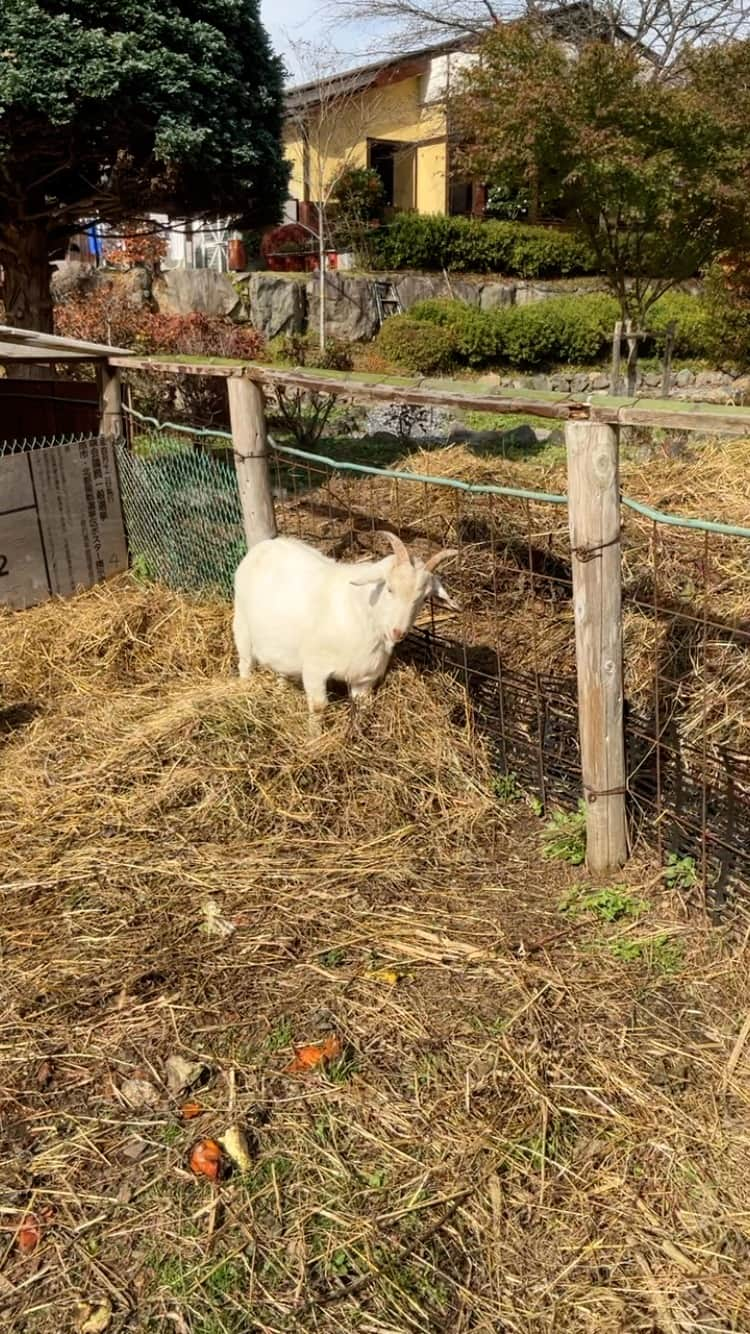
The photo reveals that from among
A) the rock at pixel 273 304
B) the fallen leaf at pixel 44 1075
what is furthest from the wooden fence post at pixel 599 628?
the rock at pixel 273 304

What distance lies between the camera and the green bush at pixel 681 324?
1920 centimetres

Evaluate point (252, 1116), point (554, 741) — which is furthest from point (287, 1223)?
point (554, 741)

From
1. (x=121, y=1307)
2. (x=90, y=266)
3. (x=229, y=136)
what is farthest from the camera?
(x=90, y=266)

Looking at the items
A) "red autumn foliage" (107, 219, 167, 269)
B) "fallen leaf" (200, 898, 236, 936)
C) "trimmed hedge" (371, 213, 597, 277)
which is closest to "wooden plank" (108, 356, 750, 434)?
"fallen leaf" (200, 898, 236, 936)

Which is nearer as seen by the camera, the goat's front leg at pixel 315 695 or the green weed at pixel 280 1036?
the green weed at pixel 280 1036

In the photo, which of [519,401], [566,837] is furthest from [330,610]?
[566,837]

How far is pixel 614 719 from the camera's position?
140 inches

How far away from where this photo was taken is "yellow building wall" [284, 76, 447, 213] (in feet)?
76.6

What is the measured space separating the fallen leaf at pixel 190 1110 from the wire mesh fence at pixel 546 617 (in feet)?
5.87

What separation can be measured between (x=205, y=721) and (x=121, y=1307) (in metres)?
2.51

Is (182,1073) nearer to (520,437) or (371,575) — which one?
(371,575)

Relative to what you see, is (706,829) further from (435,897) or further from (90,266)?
(90,266)

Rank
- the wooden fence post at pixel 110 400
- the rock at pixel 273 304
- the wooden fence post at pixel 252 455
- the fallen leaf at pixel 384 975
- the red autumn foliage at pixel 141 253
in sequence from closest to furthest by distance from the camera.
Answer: the fallen leaf at pixel 384 975, the wooden fence post at pixel 252 455, the wooden fence post at pixel 110 400, the rock at pixel 273 304, the red autumn foliage at pixel 141 253

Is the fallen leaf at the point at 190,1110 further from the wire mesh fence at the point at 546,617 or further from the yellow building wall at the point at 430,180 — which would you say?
the yellow building wall at the point at 430,180
